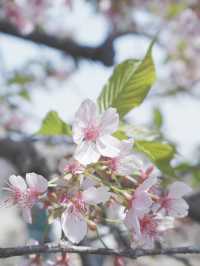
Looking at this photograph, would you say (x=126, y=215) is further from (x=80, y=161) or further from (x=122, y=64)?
(x=122, y=64)

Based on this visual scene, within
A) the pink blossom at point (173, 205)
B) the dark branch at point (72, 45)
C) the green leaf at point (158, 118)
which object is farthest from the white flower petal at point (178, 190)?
the dark branch at point (72, 45)

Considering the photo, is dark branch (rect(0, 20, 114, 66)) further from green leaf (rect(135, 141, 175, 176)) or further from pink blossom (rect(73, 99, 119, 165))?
pink blossom (rect(73, 99, 119, 165))

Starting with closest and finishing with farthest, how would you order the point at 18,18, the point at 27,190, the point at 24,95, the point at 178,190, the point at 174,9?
the point at 27,190
the point at 178,190
the point at 18,18
the point at 24,95
the point at 174,9

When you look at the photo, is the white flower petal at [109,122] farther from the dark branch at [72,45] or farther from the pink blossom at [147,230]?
the dark branch at [72,45]

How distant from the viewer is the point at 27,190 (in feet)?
2.98

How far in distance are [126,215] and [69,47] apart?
2129 millimetres

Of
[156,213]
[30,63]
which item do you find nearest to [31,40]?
[30,63]

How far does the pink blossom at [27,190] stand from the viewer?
0.89 metres

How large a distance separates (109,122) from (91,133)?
4cm

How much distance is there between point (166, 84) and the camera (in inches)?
197

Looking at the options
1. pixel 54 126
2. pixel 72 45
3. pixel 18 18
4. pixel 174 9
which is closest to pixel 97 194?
pixel 54 126

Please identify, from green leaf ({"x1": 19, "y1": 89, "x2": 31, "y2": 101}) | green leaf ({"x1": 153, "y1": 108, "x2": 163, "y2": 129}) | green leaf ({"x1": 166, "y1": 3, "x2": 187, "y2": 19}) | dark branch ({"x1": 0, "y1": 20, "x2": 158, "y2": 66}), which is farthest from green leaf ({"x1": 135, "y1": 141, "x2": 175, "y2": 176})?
green leaf ({"x1": 166, "y1": 3, "x2": 187, "y2": 19})

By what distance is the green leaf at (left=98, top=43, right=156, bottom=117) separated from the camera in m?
1.09

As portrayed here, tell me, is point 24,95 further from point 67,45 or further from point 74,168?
point 74,168
